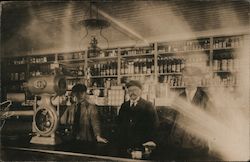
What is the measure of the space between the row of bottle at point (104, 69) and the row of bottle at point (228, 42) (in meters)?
0.90

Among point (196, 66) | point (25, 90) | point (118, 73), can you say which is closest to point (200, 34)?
point (196, 66)

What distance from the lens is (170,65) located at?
2.89 metres

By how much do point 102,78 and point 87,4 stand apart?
680 mm

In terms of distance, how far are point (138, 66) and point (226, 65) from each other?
74 cm

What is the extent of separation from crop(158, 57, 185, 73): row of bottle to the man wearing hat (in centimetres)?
24

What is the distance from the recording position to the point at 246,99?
8.85ft

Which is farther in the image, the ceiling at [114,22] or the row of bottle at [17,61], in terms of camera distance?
the row of bottle at [17,61]

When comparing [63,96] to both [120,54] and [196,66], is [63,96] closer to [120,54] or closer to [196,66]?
[120,54]

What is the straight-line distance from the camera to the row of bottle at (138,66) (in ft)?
9.56

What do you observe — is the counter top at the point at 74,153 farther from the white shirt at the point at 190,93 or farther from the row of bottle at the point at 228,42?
the row of bottle at the point at 228,42

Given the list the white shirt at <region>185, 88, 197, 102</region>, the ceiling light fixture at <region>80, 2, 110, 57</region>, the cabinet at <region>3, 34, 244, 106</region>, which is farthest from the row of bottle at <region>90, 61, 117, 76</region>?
the white shirt at <region>185, 88, 197, 102</region>

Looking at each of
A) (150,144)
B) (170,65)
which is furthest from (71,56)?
(150,144)

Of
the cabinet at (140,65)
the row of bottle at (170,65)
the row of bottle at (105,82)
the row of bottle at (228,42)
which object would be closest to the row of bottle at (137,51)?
the cabinet at (140,65)

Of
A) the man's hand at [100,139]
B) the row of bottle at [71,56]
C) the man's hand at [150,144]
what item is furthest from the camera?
the row of bottle at [71,56]
